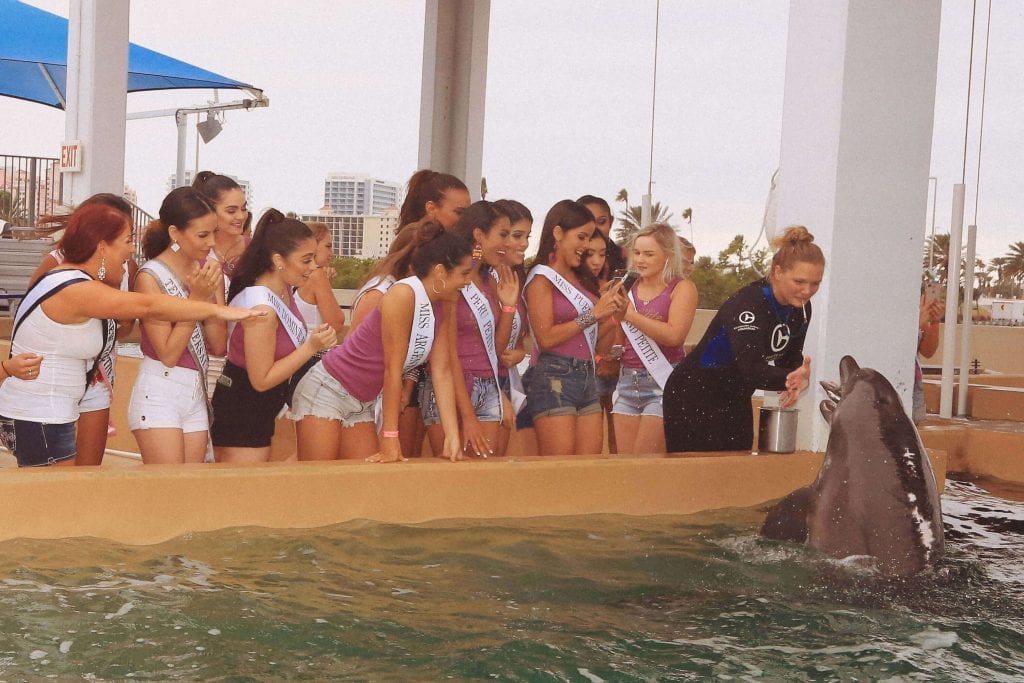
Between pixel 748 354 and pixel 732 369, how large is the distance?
0.76 ft

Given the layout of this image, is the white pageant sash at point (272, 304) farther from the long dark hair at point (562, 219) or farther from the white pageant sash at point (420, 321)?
the long dark hair at point (562, 219)

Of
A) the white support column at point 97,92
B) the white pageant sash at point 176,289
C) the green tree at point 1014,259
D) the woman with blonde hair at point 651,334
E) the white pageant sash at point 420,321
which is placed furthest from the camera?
the green tree at point 1014,259

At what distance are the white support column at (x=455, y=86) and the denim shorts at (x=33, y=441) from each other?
7.32 m

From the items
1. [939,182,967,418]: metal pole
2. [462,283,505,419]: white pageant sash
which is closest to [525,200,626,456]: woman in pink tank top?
[462,283,505,419]: white pageant sash

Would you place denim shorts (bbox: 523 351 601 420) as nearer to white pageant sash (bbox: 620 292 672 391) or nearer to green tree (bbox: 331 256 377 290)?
white pageant sash (bbox: 620 292 672 391)

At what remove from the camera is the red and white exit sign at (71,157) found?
9289mm

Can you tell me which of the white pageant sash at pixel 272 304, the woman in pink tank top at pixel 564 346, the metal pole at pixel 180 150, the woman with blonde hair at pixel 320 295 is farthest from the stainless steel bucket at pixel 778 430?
the metal pole at pixel 180 150

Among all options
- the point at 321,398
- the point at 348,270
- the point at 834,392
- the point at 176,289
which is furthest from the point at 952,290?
the point at 348,270

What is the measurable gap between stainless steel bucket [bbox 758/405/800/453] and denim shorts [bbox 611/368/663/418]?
0.65 meters

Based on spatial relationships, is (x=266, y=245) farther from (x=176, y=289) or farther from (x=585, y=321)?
(x=585, y=321)

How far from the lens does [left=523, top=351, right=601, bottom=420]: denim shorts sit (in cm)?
614

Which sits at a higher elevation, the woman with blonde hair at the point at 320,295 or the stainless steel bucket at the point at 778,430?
the woman with blonde hair at the point at 320,295

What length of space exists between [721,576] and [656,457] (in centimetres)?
133

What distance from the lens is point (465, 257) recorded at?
5195 mm
